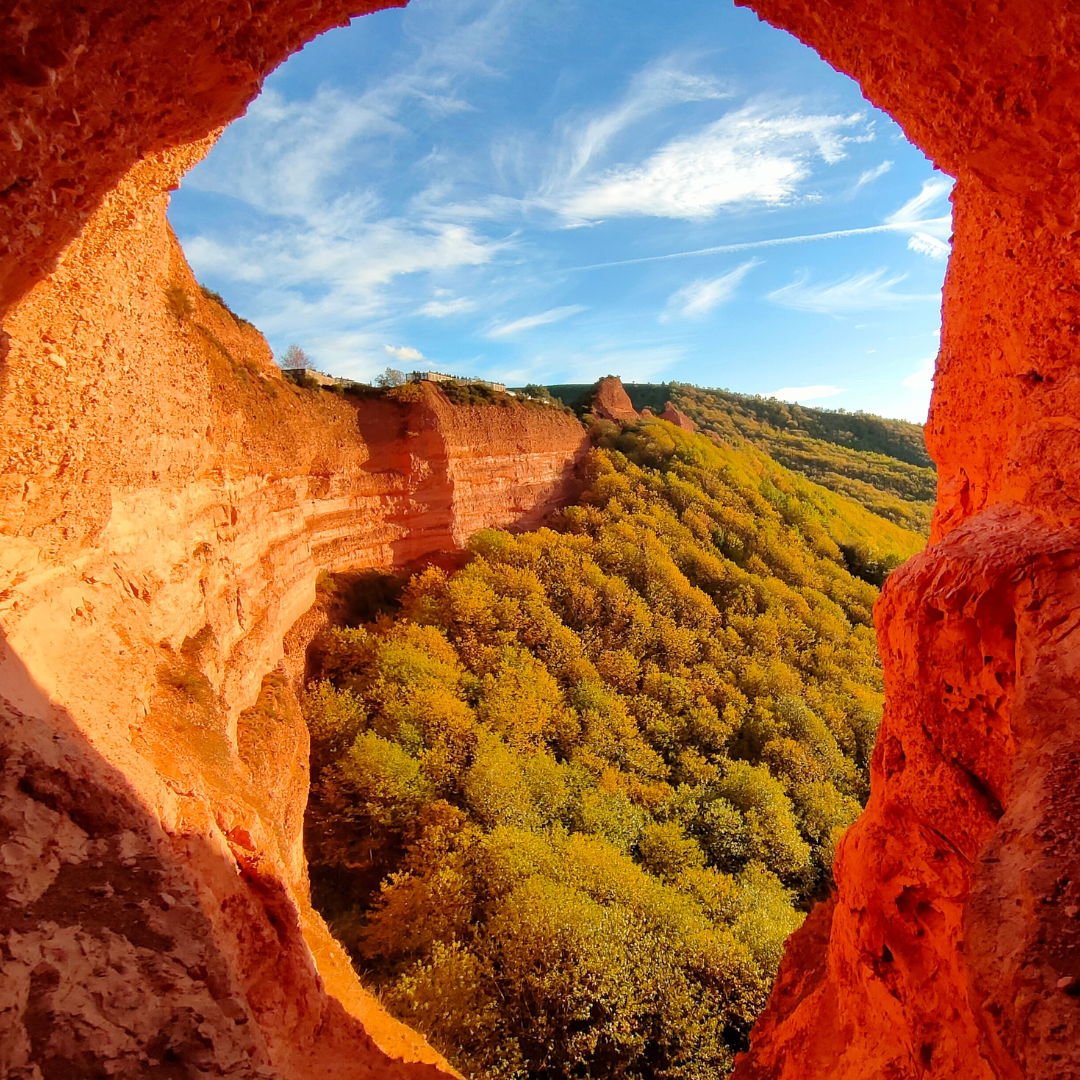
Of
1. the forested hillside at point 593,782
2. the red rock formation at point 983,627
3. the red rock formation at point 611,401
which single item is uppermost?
the red rock formation at point 611,401

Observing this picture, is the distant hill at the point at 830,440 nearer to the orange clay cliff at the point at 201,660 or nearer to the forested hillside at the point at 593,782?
the forested hillside at the point at 593,782

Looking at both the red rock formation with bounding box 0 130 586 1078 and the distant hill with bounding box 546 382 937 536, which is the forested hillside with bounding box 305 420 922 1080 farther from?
the distant hill with bounding box 546 382 937 536

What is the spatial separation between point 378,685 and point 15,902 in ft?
36.2

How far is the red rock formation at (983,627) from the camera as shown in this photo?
98.3 inches

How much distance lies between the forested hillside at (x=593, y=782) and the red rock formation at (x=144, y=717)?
77.4 inches

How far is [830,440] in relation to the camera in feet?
229

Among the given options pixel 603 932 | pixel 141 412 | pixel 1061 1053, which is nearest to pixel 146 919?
pixel 1061 1053

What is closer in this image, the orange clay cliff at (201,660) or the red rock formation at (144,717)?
the orange clay cliff at (201,660)

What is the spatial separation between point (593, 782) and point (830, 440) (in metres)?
67.3

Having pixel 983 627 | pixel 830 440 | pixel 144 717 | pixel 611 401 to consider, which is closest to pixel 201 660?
pixel 144 717

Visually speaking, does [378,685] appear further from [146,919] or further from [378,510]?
[146,919]

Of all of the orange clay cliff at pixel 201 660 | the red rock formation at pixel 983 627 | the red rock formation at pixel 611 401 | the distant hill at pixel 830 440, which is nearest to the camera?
the red rock formation at pixel 983 627

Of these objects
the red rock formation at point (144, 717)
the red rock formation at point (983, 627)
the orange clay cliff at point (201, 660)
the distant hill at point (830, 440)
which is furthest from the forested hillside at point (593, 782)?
the distant hill at point (830, 440)

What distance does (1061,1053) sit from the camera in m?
2.11
